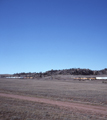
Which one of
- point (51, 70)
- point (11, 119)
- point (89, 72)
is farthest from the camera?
point (51, 70)

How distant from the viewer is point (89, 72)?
118 metres

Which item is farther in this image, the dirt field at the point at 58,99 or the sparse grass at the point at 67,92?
the sparse grass at the point at 67,92

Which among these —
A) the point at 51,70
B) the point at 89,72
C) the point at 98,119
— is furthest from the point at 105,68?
the point at 98,119

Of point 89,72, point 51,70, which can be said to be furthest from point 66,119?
point 51,70

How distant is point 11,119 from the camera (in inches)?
358

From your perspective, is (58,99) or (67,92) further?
(67,92)

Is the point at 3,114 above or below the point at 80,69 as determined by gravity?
below

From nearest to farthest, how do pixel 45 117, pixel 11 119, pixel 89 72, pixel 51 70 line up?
pixel 11 119, pixel 45 117, pixel 89 72, pixel 51 70

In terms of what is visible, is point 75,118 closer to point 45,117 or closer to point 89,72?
point 45,117

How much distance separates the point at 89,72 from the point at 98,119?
364 ft

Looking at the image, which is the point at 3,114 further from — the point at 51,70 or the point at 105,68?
the point at 51,70

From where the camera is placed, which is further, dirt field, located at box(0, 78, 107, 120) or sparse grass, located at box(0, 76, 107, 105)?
sparse grass, located at box(0, 76, 107, 105)

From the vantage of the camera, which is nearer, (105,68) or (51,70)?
(105,68)

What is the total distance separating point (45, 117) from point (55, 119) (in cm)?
68
